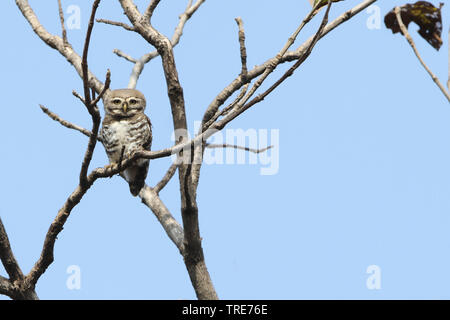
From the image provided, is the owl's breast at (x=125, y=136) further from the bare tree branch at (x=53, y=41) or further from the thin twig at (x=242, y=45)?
the thin twig at (x=242, y=45)

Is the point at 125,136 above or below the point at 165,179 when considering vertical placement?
A: above

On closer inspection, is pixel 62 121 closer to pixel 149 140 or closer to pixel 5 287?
pixel 5 287

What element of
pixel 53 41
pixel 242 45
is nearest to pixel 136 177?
pixel 53 41

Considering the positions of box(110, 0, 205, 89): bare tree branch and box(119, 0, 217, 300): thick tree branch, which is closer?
box(119, 0, 217, 300): thick tree branch

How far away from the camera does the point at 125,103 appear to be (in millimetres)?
7441

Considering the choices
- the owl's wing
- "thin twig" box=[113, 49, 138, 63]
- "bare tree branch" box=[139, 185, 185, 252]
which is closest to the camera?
"bare tree branch" box=[139, 185, 185, 252]

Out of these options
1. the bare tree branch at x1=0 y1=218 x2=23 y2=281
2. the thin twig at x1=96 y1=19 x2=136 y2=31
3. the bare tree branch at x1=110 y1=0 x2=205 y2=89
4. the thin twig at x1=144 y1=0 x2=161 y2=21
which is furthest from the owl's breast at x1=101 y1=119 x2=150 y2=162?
the bare tree branch at x1=0 y1=218 x2=23 y2=281

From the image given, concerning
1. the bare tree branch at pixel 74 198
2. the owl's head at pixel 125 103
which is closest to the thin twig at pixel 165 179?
the owl's head at pixel 125 103

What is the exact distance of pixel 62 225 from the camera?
509 cm

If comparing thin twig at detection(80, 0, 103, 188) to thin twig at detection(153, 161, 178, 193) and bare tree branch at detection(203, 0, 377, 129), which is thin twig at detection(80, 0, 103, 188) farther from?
thin twig at detection(153, 161, 178, 193)

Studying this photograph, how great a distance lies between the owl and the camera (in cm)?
721

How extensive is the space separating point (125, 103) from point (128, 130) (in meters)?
0.39
